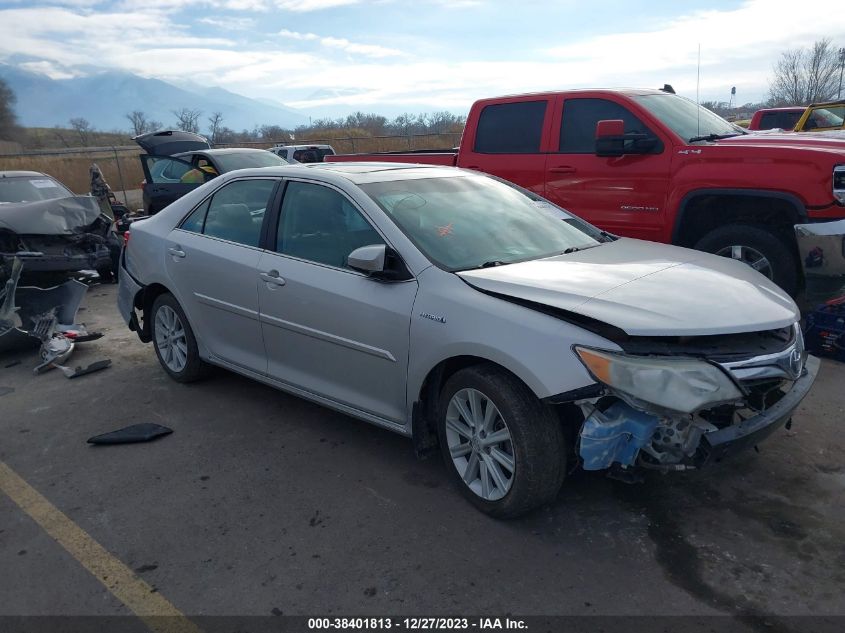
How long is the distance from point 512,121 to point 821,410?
13.9 feet

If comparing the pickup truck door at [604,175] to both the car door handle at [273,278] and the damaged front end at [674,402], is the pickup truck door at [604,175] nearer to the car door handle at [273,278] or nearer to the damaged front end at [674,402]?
the damaged front end at [674,402]

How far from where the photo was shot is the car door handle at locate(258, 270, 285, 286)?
405 cm

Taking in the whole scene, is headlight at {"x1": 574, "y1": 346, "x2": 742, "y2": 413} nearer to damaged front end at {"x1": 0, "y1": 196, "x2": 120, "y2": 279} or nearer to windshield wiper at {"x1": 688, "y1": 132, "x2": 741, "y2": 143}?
windshield wiper at {"x1": 688, "y1": 132, "x2": 741, "y2": 143}

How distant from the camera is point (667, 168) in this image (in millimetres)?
6020

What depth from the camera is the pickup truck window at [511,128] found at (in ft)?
22.7

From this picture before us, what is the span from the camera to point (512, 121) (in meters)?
7.11

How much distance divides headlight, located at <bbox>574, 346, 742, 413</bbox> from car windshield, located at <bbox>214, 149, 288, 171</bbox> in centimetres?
884

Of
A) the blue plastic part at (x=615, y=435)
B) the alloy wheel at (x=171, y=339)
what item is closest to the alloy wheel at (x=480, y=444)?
the blue plastic part at (x=615, y=435)

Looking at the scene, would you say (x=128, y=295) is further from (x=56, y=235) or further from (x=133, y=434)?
(x=56, y=235)

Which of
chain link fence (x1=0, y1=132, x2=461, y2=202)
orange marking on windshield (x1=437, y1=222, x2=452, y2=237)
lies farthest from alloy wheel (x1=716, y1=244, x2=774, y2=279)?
chain link fence (x1=0, y1=132, x2=461, y2=202)

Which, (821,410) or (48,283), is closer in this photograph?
(821,410)

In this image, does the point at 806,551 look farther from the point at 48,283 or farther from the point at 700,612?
the point at 48,283

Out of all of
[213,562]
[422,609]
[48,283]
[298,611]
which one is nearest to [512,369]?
[422,609]

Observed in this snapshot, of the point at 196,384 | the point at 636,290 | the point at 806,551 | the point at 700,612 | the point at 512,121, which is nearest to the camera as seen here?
the point at 700,612
